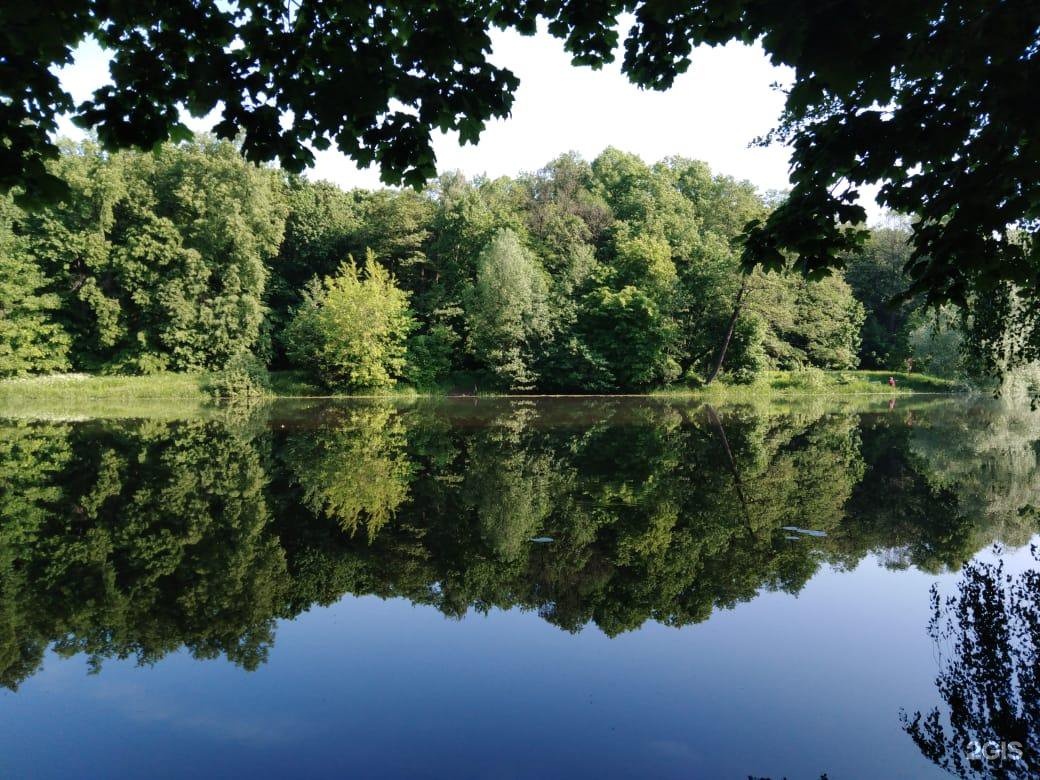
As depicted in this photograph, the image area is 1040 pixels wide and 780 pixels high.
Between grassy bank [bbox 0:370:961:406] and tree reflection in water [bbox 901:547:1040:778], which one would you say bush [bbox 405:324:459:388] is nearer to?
grassy bank [bbox 0:370:961:406]

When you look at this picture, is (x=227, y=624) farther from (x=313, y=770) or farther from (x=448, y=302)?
(x=448, y=302)

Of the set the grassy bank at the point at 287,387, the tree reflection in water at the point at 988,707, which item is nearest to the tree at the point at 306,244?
the grassy bank at the point at 287,387

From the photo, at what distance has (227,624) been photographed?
6.32m

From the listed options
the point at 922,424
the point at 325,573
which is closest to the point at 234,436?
the point at 325,573

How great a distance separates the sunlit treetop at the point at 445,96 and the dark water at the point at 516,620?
2.90m

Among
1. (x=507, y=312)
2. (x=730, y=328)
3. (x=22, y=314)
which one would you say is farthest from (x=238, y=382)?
(x=730, y=328)

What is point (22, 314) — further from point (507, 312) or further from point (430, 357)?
point (507, 312)

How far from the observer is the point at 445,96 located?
4.11m

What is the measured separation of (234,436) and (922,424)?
21.8 m

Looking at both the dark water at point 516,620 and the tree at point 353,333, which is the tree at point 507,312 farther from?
the dark water at point 516,620

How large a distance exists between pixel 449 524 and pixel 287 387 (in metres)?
29.7

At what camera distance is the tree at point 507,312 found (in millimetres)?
35781

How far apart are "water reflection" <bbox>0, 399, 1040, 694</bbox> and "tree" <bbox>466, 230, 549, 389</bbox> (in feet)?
57.8

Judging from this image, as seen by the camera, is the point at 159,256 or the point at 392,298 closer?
the point at 159,256
